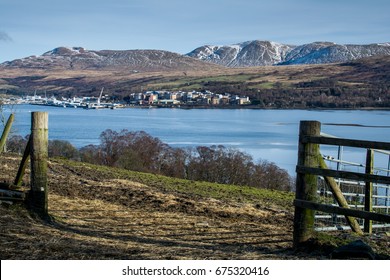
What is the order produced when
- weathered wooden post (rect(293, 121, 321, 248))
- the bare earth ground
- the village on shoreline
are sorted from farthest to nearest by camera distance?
the village on shoreline → weathered wooden post (rect(293, 121, 321, 248)) → the bare earth ground

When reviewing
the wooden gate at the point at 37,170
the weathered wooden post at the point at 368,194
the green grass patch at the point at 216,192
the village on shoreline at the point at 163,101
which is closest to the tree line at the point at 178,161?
the green grass patch at the point at 216,192

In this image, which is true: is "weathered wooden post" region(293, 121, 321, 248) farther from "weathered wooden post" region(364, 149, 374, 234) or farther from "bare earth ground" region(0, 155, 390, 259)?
"weathered wooden post" region(364, 149, 374, 234)

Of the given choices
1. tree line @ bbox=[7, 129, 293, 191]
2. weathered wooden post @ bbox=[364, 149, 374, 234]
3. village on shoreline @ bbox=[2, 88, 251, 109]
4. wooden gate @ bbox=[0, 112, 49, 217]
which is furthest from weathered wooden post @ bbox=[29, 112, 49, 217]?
village on shoreline @ bbox=[2, 88, 251, 109]

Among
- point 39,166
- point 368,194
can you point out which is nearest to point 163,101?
Answer: point 39,166

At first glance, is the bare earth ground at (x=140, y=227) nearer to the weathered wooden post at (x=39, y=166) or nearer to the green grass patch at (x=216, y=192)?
the weathered wooden post at (x=39, y=166)

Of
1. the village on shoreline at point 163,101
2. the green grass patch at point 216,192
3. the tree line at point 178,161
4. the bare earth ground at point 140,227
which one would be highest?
the village on shoreline at point 163,101

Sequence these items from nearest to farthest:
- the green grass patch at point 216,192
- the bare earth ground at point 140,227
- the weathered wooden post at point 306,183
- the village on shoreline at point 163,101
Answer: the bare earth ground at point 140,227, the weathered wooden post at point 306,183, the green grass patch at point 216,192, the village on shoreline at point 163,101
